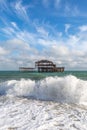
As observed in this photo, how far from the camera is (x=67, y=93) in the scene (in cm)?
1023

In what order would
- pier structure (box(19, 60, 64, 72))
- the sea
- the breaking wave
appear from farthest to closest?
1. pier structure (box(19, 60, 64, 72))
2. the breaking wave
3. the sea

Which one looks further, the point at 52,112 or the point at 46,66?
the point at 46,66

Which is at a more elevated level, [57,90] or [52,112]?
[57,90]

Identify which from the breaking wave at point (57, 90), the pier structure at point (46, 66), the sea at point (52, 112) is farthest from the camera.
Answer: the pier structure at point (46, 66)

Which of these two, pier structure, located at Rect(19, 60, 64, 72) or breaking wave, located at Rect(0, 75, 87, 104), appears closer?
breaking wave, located at Rect(0, 75, 87, 104)

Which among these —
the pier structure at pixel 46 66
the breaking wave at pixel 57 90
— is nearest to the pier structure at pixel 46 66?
the pier structure at pixel 46 66

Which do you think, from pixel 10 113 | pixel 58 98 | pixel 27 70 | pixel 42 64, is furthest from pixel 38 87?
pixel 27 70

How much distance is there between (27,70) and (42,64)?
9937 millimetres

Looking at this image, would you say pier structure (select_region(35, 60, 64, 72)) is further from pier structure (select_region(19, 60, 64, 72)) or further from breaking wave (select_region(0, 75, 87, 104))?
breaking wave (select_region(0, 75, 87, 104))

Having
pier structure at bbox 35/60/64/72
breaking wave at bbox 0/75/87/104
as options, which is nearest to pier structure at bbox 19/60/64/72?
pier structure at bbox 35/60/64/72

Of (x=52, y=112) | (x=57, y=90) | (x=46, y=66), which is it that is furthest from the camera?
Result: (x=46, y=66)

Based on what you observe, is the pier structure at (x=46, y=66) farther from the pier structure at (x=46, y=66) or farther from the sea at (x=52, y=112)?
the sea at (x=52, y=112)

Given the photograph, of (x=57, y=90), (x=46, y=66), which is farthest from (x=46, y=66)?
(x=57, y=90)

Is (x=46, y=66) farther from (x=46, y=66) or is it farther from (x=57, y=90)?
(x=57, y=90)
